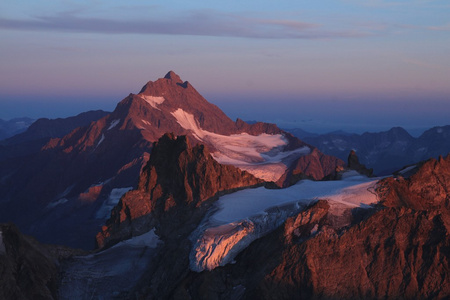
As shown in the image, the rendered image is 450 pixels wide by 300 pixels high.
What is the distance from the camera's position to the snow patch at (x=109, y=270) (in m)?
50.1

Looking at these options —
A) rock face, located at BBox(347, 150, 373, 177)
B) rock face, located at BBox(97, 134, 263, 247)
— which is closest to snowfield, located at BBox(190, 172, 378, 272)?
rock face, located at BBox(97, 134, 263, 247)

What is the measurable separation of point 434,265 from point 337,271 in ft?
21.8

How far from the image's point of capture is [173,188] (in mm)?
60469

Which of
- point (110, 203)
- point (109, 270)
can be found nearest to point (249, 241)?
point (109, 270)

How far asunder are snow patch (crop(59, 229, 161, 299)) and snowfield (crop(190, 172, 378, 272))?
6528mm

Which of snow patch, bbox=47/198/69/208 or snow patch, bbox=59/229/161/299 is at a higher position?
snow patch, bbox=59/229/161/299

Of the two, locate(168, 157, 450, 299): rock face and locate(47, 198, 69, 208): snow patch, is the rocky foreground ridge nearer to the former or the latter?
locate(168, 157, 450, 299): rock face

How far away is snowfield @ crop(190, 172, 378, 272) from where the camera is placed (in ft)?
152

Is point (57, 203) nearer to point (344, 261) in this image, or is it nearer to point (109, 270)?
point (109, 270)

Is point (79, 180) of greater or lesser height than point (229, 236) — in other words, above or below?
below

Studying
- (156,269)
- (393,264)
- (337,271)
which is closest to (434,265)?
(393,264)

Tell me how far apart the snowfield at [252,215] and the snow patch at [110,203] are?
8826cm

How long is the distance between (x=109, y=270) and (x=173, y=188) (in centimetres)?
1149

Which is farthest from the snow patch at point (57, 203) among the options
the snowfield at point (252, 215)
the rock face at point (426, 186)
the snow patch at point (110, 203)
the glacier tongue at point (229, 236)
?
the rock face at point (426, 186)
